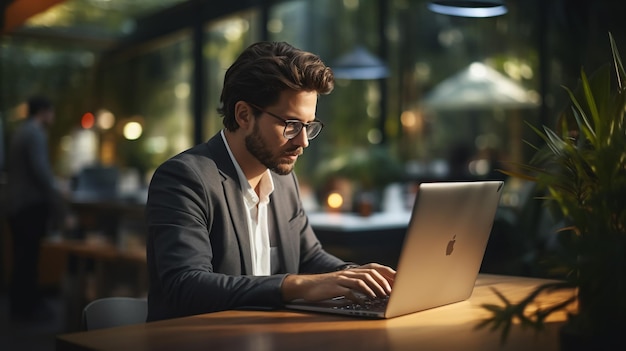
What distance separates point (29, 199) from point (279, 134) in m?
4.97

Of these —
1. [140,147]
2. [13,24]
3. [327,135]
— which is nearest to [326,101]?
[327,135]

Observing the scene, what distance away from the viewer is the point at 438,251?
2.11 metres

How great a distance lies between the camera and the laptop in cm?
199

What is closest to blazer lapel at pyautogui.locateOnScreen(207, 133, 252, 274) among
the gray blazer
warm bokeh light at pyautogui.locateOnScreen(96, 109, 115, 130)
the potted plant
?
the gray blazer

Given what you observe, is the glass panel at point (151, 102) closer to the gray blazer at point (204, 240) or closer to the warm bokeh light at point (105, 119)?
the warm bokeh light at point (105, 119)

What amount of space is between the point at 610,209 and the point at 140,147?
31.0 ft

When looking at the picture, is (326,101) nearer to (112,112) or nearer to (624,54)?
(112,112)

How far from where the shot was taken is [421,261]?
205 cm

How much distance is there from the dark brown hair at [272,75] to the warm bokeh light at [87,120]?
8.35 m

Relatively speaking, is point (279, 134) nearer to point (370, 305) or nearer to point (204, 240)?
point (204, 240)

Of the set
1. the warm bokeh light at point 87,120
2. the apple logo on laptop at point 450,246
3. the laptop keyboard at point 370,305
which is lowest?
the laptop keyboard at point 370,305

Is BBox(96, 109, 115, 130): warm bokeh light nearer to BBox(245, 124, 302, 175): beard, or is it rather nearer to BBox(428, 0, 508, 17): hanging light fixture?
BBox(428, 0, 508, 17): hanging light fixture

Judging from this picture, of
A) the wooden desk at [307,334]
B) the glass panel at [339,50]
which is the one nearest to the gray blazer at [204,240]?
the wooden desk at [307,334]

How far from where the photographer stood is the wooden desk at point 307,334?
A: 1.77m
